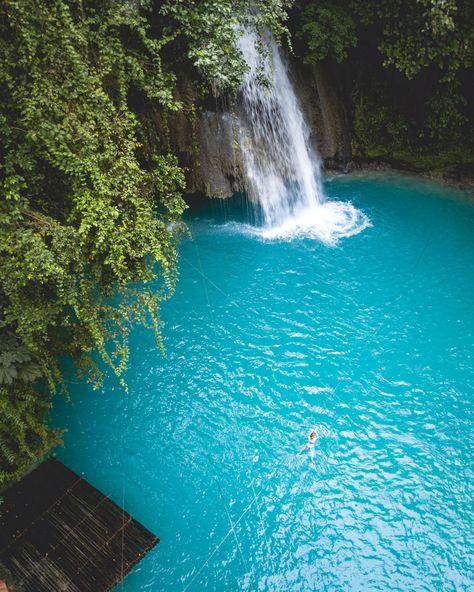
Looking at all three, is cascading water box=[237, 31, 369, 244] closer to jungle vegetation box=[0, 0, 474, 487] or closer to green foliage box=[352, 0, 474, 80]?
green foliage box=[352, 0, 474, 80]

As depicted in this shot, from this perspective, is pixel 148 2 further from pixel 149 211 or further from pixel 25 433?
pixel 25 433

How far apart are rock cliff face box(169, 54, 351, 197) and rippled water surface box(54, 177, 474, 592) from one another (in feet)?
7.81

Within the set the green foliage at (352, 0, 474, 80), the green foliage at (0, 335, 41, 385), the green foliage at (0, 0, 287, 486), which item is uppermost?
the green foliage at (352, 0, 474, 80)

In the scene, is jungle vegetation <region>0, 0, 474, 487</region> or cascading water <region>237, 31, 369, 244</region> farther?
cascading water <region>237, 31, 369, 244</region>

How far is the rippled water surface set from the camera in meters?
5.72

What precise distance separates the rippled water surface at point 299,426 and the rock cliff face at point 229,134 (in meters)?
2.38

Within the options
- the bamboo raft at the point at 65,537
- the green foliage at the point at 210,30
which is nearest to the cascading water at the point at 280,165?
the green foliage at the point at 210,30

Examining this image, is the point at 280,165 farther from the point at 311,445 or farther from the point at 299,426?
the point at 311,445

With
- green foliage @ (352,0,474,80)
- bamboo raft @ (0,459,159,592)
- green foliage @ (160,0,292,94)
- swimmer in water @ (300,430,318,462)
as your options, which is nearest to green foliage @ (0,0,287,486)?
bamboo raft @ (0,459,159,592)

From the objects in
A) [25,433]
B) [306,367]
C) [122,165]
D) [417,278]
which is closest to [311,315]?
[306,367]

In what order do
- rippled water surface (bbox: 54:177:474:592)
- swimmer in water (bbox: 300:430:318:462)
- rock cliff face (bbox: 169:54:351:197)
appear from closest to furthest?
rippled water surface (bbox: 54:177:474:592) → swimmer in water (bbox: 300:430:318:462) → rock cliff face (bbox: 169:54:351:197)

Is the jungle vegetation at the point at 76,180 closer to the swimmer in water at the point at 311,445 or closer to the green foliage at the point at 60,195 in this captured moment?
the green foliage at the point at 60,195

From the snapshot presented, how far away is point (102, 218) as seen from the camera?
5562mm

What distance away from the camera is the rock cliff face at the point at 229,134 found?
10.9m
